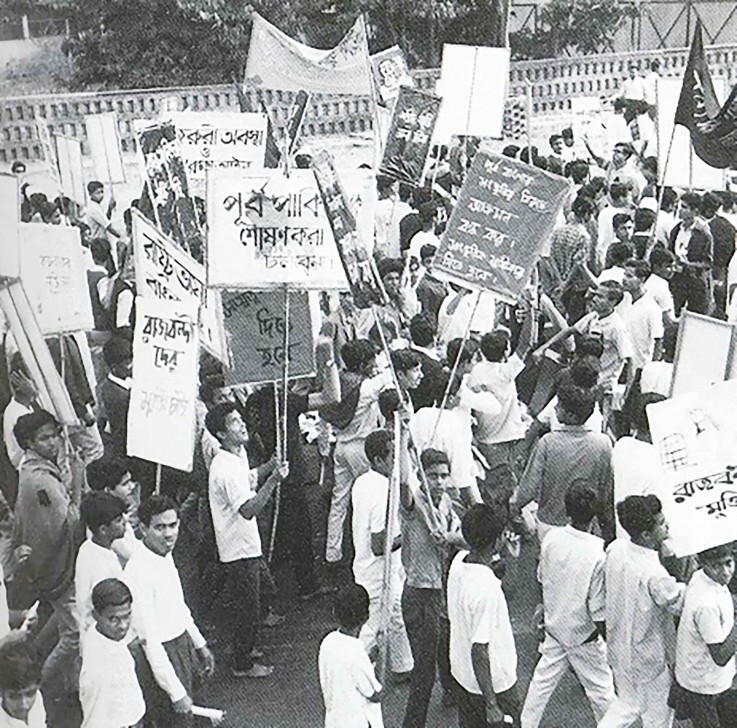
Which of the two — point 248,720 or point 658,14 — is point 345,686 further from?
point 658,14

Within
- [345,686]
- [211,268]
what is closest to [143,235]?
[211,268]

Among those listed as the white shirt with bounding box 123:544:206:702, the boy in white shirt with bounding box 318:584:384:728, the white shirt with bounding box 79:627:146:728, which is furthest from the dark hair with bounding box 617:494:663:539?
the white shirt with bounding box 79:627:146:728

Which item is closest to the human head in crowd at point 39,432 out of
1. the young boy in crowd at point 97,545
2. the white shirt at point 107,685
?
the young boy in crowd at point 97,545

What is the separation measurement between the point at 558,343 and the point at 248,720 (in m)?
3.62

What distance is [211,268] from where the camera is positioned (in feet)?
21.9

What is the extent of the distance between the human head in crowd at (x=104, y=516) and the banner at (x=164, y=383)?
0.57 m

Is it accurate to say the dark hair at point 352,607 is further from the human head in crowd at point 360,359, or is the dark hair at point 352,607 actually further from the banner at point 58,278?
the human head in crowd at point 360,359

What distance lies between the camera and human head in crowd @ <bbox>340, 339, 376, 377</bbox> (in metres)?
7.23

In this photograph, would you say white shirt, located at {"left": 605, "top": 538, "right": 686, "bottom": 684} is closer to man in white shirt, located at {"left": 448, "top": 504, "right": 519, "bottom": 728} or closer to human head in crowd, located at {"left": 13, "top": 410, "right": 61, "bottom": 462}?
man in white shirt, located at {"left": 448, "top": 504, "right": 519, "bottom": 728}

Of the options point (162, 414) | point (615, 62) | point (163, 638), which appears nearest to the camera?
point (163, 638)

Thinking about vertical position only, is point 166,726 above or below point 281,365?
below

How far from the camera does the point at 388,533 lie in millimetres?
5727

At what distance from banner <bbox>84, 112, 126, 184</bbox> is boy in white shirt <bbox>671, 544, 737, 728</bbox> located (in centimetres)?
798

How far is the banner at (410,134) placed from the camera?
10875 millimetres
